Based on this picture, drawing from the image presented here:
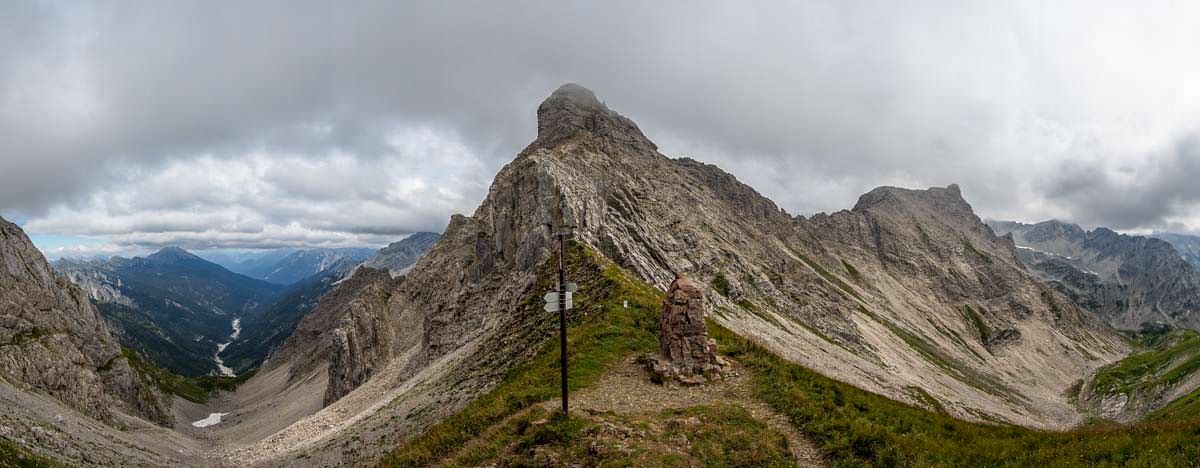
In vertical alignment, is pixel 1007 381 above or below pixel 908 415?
below

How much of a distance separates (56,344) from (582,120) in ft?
386

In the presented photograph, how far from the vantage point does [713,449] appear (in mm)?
17625

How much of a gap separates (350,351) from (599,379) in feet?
328

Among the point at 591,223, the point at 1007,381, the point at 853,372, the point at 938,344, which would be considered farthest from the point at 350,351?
the point at 1007,381

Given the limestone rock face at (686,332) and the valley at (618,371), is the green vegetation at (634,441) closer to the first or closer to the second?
the valley at (618,371)

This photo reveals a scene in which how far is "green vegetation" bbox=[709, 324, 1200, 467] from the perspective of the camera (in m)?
14.2

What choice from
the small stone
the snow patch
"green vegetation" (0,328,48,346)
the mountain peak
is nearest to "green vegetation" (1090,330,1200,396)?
the mountain peak

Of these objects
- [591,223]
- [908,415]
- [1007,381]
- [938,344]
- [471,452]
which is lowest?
[1007,381]

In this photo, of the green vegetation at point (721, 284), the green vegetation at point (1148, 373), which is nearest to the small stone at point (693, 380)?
the green vegetation at point (721, 284)

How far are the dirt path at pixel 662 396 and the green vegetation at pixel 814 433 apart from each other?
1.82ft

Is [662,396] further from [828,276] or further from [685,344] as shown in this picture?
[828,276]

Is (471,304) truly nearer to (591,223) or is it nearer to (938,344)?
(591,223)

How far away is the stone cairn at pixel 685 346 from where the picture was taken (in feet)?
82.4

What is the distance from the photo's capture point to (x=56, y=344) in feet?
280
